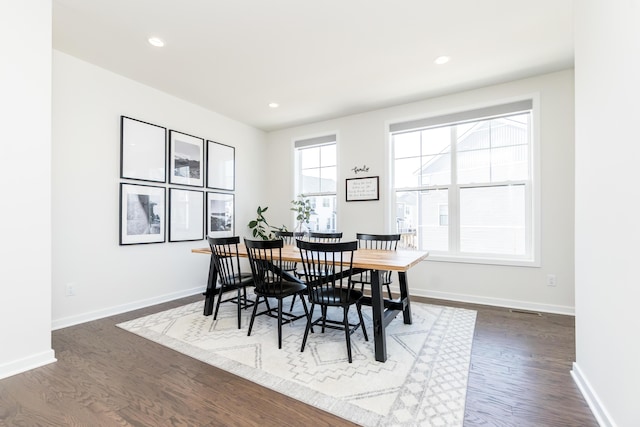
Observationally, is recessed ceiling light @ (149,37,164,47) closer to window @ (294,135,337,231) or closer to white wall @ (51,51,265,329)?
white wall @ (51,51,265,329)

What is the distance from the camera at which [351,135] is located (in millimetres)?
4781

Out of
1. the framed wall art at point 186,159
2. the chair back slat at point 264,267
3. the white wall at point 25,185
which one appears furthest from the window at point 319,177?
the white wall at point 25,185

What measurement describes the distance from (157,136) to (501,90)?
4.34 m

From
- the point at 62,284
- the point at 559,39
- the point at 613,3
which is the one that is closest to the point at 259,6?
the point at 613,3

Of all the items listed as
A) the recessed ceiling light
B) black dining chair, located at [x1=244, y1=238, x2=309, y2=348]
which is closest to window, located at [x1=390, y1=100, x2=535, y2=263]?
black dining chair, located at [x1=244, y1=238, x2=309, y2=348]

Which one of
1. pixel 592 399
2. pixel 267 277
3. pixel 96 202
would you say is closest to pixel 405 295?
pixel 267 277

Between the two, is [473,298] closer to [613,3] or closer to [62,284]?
[613,3]

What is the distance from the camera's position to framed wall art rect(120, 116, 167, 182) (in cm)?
353

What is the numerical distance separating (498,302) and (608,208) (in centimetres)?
254

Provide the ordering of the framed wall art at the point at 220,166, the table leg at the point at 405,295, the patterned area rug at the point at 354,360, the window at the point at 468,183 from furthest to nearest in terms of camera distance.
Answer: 1. the framed wall art at the point at 220,166
2. the window at the point at 468,183
3. the table leg at the point at 405,295
4. the patterned area rug at the point at 354,360

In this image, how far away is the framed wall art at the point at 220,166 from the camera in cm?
455

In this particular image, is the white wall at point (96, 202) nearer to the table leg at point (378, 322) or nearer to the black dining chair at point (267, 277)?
the black dining chair at point (267, 277)

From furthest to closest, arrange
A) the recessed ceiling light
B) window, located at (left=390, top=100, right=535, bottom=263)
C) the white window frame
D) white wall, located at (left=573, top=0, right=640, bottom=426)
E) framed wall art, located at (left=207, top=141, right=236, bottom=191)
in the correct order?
the white window frame, framed wall art, located at (left=207, top=141, right=236, bottom=191), window, located at (left=390, top=100, right=535, bottom=263), the recessed ceiling light, white wall, located at (left=573, top=0, right=640, bottom=426)

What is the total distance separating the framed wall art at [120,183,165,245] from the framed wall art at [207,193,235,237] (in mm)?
750
